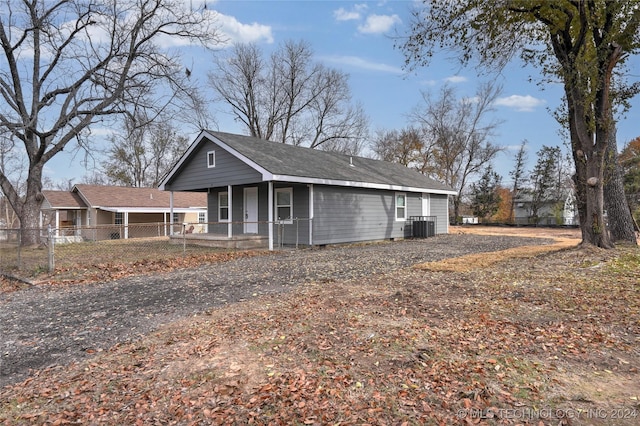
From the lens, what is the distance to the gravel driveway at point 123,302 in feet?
13.5

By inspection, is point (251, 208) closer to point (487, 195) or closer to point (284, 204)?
point (284, 204)

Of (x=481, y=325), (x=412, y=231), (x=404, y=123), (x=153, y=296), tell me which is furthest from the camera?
(x=404, y=123)

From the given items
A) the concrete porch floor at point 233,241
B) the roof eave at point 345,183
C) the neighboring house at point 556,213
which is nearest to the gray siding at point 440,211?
the roof eave at point 345,183

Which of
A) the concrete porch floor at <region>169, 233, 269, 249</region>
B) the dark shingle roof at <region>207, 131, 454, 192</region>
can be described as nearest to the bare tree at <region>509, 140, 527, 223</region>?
the dark shingle roof at <region>207, 131, 454, 192</region>

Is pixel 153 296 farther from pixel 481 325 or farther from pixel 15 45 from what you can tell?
pixel 15 45

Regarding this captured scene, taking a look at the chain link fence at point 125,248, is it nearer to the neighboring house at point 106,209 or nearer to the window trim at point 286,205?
the window trim at point 286,205

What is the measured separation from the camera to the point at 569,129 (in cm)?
1065

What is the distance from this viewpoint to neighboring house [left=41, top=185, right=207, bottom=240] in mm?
25406

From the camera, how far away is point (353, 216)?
15297mm

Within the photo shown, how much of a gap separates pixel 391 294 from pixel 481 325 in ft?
5.94

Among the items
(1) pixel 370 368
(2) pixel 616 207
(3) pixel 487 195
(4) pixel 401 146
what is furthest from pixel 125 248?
(3) pixel 487 195

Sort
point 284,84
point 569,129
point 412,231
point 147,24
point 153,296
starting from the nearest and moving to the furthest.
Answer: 1. point 153,296
2. point 569,129
3. point 147,24
4. point 412,231
5. point 284,84

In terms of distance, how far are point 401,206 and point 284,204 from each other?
20.9 ft

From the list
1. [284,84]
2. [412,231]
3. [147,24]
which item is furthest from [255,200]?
[284,84]
